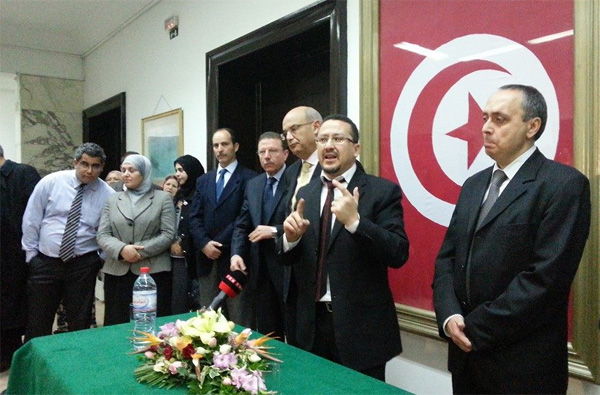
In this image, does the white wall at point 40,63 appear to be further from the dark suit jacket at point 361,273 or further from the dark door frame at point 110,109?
the dark suit jacket at point 361,273

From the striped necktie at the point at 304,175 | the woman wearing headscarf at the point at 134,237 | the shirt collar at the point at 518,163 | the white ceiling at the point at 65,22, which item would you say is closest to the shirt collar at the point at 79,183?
the woman wearing headscarf at the point at 134,237

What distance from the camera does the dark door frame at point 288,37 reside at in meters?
2.60

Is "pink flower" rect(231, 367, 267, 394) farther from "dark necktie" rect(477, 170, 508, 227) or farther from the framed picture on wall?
the framed picture on wall

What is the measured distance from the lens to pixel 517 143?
1453 millimetres

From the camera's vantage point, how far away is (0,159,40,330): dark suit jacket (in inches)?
130

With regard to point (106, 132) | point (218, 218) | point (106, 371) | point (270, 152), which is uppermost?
point (106, 132)

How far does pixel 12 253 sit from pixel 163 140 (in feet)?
5.60

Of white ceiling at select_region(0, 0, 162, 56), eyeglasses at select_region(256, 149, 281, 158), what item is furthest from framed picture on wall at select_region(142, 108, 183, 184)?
eyeglasses at select_region(256, 149, 281, 158)

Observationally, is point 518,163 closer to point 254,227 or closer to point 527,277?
point 527,277

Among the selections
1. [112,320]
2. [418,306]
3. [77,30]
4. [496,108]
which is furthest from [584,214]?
[77,30]

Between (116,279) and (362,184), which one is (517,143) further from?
(116,279)

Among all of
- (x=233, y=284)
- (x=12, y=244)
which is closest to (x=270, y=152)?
(x=233, y=284)

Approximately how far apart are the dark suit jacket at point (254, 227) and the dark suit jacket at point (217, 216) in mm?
242

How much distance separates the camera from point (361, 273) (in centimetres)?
170
